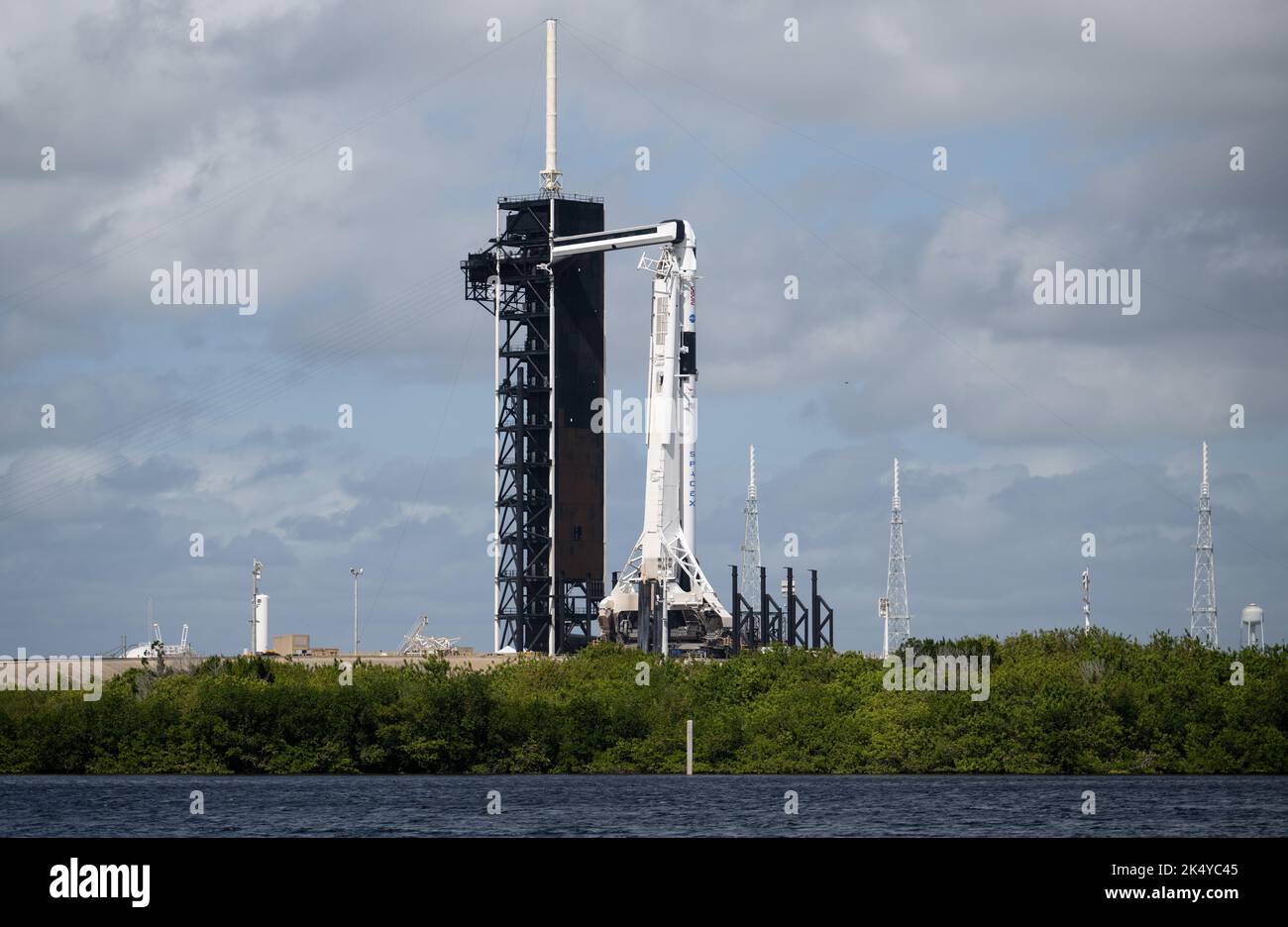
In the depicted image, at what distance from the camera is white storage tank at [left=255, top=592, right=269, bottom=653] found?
126875 millimetres

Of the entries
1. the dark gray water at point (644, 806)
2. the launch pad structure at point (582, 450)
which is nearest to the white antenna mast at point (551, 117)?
the launch pad structure at point (582, 450)

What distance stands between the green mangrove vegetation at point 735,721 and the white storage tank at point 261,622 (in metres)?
17.2

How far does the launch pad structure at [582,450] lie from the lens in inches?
4998

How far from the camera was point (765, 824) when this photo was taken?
2694 inches

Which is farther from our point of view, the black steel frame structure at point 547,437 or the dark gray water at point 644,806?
the black steel frame structure at point 547,437

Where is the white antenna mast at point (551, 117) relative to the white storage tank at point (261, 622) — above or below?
above

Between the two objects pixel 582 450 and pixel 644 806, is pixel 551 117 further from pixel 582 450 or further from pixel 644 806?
pixel 644 806

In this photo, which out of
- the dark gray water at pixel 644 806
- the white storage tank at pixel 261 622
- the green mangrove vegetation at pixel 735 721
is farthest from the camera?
the white storage tank at pixel 261 622

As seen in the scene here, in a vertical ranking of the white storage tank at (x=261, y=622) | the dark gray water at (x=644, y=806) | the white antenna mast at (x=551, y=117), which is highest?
the white antenna mast at (x=551, y=117)

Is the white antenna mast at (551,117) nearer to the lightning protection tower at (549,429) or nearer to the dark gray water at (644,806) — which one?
the lightning protection tower at (549,429)

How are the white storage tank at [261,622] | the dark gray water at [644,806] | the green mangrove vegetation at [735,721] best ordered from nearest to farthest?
the dark gray water at [644,806], the green mangrove vegetation at [735,721], the white storage tank at [261,622]

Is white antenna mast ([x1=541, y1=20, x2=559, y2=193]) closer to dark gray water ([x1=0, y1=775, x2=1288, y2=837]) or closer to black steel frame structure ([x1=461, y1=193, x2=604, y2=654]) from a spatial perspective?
black steel frame structure ([x1=461, y1=193, x2=604, y2=654])

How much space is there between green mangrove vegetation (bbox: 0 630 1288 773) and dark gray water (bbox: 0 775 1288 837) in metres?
3.15
